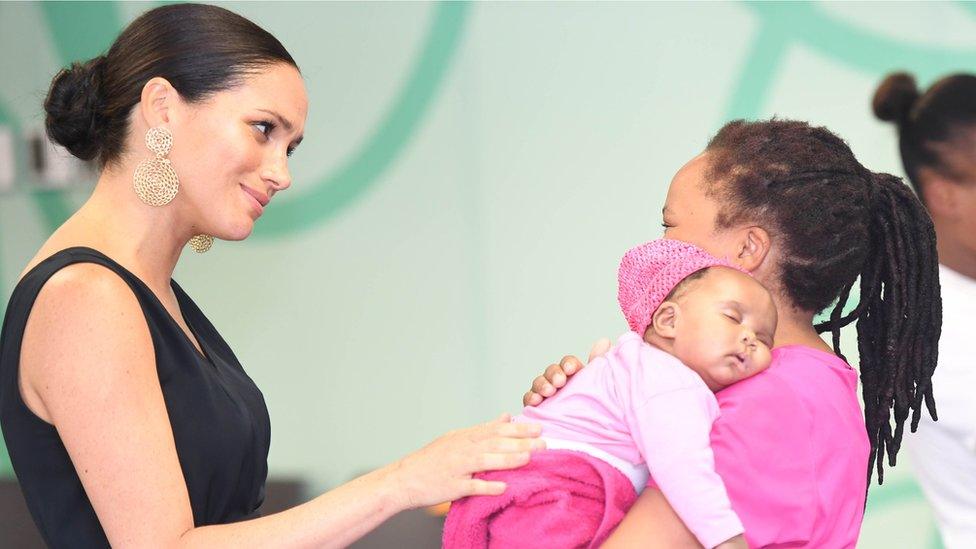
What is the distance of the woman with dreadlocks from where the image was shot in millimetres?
1399

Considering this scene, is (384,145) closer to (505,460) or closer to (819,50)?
(819,50)

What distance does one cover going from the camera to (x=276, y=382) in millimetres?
3828

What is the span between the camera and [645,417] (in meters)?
1.45

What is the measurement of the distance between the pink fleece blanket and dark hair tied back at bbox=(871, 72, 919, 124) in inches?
90.8

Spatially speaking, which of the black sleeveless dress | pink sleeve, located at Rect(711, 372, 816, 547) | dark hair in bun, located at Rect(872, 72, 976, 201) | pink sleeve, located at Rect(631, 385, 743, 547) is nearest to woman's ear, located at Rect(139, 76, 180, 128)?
the black sleeveless dress

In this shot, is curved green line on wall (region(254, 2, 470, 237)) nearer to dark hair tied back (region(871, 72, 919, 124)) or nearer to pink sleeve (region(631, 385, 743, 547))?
dark hair tied back (region(871, 72, 919, 124))

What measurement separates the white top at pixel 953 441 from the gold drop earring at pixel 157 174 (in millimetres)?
1854

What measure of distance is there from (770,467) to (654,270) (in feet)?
→ 1.13

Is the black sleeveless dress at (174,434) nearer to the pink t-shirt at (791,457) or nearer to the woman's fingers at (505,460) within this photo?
the woman's fingers at (505,460)

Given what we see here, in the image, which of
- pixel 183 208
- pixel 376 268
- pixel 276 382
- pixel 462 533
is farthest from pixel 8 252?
pixel 462 533

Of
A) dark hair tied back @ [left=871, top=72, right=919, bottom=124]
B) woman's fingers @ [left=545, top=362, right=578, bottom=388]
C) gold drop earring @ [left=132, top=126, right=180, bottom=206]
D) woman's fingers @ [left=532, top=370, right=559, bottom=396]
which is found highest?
gold drop earring @ [left=132, top=126, right=180, bottom=206]

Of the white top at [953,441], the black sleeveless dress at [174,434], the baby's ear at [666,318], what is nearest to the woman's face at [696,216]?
the baby's ear at [666,318]

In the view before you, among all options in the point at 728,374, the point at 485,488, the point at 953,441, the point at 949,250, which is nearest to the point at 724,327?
the point at 728,374

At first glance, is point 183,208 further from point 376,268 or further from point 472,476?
point 376,268
